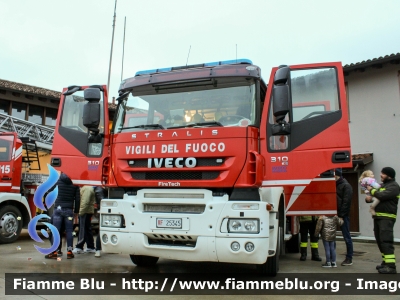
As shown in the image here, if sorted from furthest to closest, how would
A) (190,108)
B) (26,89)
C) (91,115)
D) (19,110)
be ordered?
(19,110), (26,89), (91,115), (190,108)

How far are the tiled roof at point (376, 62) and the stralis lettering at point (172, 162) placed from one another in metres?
9.90

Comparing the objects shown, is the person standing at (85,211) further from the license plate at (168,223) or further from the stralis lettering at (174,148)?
the license plate at (168,223)

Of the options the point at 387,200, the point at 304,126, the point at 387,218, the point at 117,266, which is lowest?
the point at 117,266

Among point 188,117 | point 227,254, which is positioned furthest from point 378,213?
point 188,117

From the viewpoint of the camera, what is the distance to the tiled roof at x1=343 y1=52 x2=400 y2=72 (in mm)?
12508

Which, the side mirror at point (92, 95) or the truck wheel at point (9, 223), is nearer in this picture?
the side mirror at point (92, 95)

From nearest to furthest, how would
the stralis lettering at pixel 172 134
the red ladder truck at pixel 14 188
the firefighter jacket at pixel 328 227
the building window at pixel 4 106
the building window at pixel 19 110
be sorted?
the stralis lettering at pixel 172 134
the firefighter jacket at pixel 328 227
the red ladder truck at pixel 14 188
the building window at pixel 4 106
the building window at pixel 19 110

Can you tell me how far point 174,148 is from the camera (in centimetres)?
525

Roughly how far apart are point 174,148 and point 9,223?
626 cm

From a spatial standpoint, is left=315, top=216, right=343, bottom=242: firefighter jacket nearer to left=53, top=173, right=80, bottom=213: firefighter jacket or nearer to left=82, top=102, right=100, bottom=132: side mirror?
left=82, top=102, right=100, bottom=132: side mirror

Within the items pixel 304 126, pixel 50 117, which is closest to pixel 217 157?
pixel 304 126

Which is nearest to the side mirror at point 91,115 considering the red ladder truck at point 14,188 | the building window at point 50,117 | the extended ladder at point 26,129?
the red ladder truck at point 14,188

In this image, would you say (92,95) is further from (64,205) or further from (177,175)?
(64,205)

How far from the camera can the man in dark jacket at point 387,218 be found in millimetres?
6371
